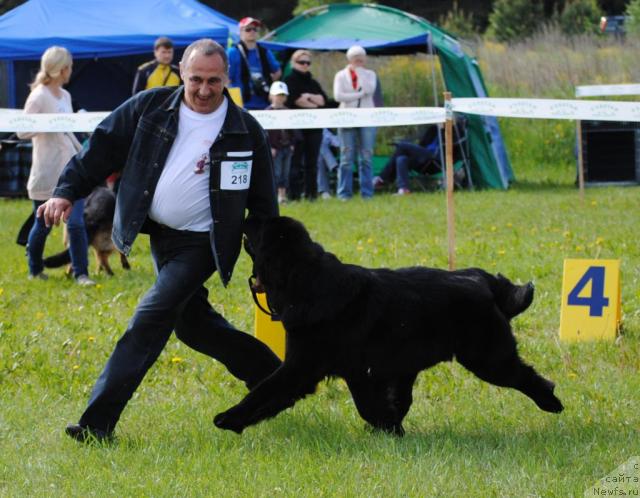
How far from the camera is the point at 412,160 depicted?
15.0 meters

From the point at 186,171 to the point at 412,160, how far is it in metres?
10.7

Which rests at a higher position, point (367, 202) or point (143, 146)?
point (143, 146)

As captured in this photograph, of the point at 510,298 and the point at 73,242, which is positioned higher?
the point at 510,298

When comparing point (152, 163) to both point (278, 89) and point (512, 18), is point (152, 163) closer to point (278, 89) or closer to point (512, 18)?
point (278, 89)

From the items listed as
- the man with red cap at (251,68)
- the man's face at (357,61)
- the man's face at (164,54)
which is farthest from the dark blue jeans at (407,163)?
the man's face at (164,54)

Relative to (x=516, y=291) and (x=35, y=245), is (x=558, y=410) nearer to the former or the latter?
(x=516, y=291)

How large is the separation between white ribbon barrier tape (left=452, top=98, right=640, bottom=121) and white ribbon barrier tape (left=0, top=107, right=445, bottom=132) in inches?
11.7

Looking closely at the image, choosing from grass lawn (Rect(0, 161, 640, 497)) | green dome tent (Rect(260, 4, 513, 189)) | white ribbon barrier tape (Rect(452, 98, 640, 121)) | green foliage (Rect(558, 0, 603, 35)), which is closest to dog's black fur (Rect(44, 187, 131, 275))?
grass lawn (Rect(0, 161, 640, 497))

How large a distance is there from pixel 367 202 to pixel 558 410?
8.52 m

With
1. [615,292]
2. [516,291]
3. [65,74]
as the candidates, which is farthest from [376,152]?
[516,291]

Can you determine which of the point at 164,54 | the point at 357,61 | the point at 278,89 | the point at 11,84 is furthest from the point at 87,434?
the point at 11,84

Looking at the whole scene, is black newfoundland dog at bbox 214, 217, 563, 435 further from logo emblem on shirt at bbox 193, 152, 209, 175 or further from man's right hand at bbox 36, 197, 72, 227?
man's right hand at bbox 36, 197, 72, 227

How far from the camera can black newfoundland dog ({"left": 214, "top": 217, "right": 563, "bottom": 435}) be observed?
14.0 ft

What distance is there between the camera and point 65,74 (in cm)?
856
